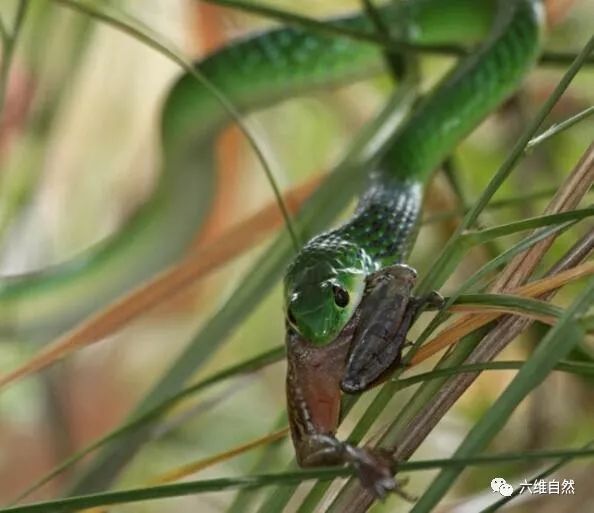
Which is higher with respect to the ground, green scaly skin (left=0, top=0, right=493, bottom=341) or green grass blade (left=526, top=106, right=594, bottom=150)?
green scaly skin (left=0, top=0, right=493, bottom=341)

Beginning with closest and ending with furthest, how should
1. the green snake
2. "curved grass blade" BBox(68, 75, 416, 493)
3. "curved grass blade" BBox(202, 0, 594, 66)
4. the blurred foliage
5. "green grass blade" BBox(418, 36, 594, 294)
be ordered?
"green grass blade" BBox(418, 36, 594, 294) → the green snake → "curved grass blade" BBox(202, 0, 594, 66) → "curved grass blade" BBox(68, 75, 416, 493) → the blurred foliage

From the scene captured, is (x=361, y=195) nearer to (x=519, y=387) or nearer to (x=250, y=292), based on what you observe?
(x=250, y=292)

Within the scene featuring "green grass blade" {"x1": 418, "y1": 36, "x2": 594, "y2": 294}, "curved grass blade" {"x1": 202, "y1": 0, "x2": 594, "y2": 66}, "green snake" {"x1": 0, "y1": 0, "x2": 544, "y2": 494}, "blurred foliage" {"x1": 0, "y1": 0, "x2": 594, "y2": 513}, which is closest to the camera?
"green grass blade" {"x1": 418, "y1": 36, "x2": 594, "y2": 294}

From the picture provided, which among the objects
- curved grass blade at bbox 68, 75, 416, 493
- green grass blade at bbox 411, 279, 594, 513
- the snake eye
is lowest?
green grass blade at bbox 411, 279, 594, 513

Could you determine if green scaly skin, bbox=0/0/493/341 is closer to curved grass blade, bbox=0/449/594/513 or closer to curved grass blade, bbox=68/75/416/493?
curved grass blade, bbox=68/75/416/493

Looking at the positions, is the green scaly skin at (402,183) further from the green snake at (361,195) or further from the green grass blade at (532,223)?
the green grass blade at (532,223)

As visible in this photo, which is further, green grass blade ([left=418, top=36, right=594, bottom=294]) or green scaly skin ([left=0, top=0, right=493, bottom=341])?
green scaly skin ([left=0, top=0, right=493, bottom=341])

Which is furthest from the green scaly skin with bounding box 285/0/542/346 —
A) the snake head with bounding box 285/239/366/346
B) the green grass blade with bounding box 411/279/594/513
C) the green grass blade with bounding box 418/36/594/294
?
the green grass blade with bounding box 411/279/594/513

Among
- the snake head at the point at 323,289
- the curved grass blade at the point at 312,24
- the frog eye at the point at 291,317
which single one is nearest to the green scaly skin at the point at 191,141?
the curved grass blade at the point at 312,24

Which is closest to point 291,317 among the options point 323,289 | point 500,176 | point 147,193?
point 323,289
